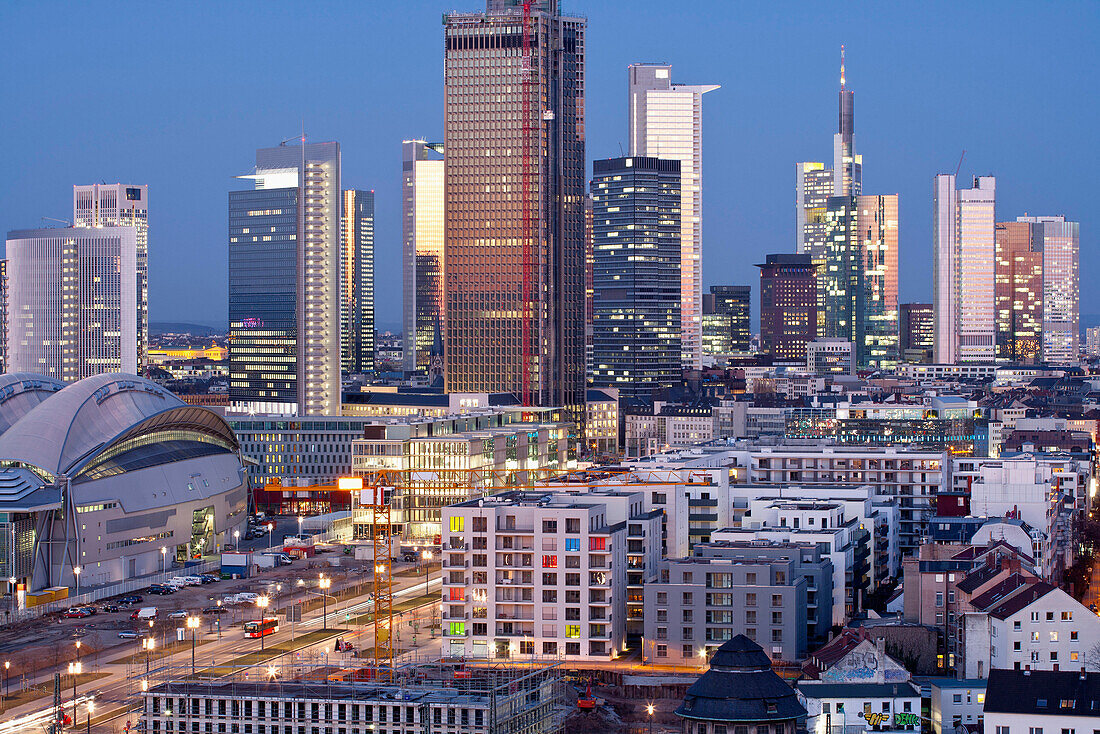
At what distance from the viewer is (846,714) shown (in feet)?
210

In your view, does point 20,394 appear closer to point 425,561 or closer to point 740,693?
point 425,561

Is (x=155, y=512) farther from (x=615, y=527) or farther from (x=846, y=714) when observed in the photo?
→ (x=846, y=714)

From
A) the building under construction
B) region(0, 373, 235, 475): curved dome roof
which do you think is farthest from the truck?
the building under construction

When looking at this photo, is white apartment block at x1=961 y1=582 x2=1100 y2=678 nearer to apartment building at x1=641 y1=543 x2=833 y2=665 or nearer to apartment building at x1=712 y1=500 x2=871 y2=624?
apartment building at x1=641 y1=543 x2=833 y2=665

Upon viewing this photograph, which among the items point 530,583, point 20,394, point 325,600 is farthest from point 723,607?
point 20,394

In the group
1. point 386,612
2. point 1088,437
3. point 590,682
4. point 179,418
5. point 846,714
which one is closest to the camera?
point 846,714

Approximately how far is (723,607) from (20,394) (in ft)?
243

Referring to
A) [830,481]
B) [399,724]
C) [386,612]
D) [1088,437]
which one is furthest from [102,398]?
[1088,437]

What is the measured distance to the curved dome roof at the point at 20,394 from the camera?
421ft

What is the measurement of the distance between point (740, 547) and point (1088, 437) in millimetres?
112489

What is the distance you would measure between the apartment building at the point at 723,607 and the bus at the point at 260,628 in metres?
22.5

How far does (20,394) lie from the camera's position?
432ft

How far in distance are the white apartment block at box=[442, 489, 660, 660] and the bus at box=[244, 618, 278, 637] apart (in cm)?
1242

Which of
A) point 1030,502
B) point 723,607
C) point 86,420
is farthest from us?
point 86,420
